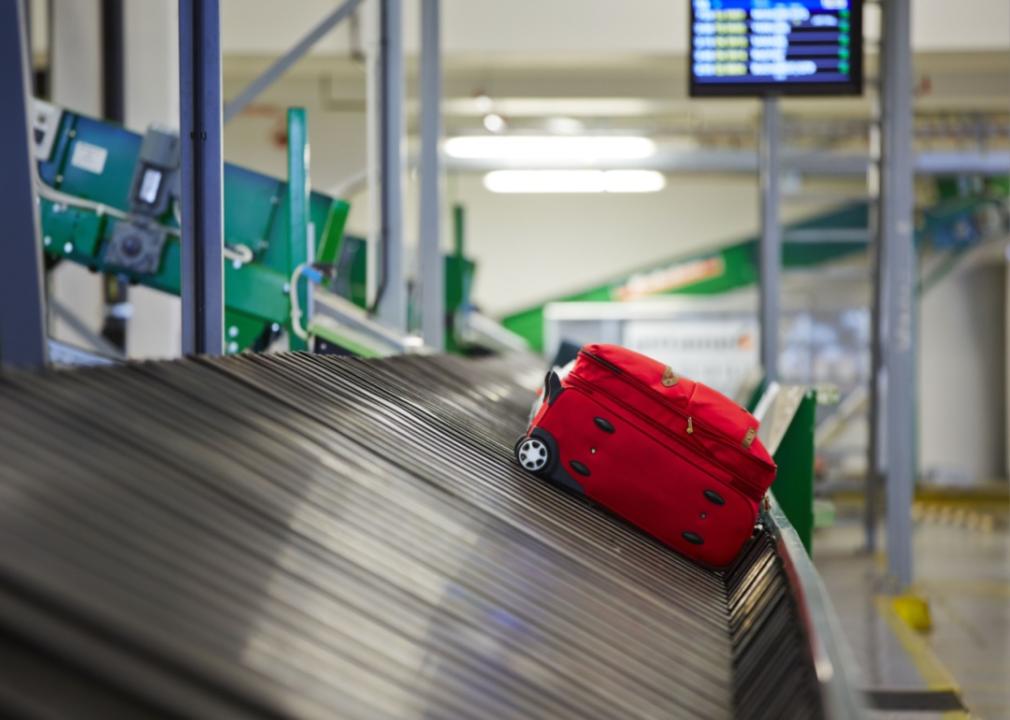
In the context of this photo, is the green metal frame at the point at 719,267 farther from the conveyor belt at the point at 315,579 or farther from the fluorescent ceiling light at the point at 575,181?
the conveyor belt at the point at 315,579

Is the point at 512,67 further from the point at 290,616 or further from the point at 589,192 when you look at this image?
the point at 290,616

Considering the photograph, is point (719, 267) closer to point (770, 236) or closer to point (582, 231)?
point (582, 231)

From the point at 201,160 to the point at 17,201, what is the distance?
1219 millimetres

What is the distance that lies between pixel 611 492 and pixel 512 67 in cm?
907

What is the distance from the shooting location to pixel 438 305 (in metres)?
7.43

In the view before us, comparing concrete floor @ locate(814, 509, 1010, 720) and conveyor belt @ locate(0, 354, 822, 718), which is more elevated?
conveyor belt @ locate(0, 354, 822, 718)

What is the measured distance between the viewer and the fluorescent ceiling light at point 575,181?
14.9 meters

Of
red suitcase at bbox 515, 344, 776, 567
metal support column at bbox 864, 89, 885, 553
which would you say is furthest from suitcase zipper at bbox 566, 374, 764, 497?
metal support column at bbox 864, 89, 885, 553

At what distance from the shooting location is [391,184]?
7.38 meters

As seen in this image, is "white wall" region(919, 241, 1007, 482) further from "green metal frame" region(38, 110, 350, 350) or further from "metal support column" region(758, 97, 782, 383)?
"green metal frame" region(38, 110, 350, 350)

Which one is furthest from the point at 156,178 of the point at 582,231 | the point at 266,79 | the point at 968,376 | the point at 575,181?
the point at 968,376

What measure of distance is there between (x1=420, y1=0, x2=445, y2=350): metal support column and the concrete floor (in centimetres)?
274

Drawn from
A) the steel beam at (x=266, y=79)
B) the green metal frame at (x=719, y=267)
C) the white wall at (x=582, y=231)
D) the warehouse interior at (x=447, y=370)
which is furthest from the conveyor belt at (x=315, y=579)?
the white wall at (x=582, y=231)

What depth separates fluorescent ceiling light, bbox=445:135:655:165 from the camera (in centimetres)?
1268
